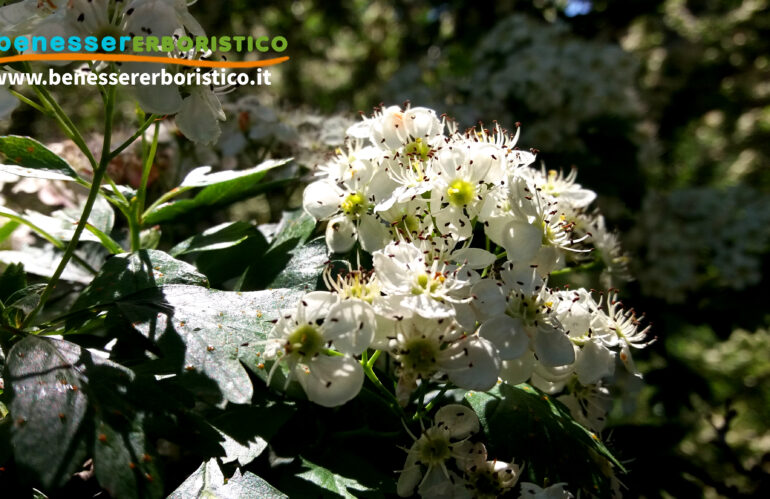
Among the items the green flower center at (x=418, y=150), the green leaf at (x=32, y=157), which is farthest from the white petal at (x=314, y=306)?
the green leaf at (x=32, y=157)

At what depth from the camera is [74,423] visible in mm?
699

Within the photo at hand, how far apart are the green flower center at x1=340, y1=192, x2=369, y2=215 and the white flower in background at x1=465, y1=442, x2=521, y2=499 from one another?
0.39 metres

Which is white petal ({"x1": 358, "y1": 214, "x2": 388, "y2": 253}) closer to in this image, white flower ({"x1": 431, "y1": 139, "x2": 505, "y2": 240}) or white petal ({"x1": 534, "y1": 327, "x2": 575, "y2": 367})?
white flower ({"x1": 431, "y1": 139, "x2": 505, "y2": 240})

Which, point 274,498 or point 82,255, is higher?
point 82,255

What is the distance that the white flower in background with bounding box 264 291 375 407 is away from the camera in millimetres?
757

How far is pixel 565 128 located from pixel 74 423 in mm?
2184

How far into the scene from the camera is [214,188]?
1.14 metres

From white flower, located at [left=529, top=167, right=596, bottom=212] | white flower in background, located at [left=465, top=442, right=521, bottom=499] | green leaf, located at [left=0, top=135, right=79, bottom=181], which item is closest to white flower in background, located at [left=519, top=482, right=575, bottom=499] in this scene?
white flower in background, located at [left=465, top=442, right=521, bottom=499]

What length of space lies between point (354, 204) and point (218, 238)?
0.84ft

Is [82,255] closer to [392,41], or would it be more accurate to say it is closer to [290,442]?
[290,442]

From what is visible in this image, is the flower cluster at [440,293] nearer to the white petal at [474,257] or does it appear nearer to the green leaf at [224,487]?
the white petal at [474,257]

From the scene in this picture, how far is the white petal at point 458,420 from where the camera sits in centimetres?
85

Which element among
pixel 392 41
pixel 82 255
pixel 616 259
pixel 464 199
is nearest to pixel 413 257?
pixel 464 199

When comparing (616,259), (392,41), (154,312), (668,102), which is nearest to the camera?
(154,312)
